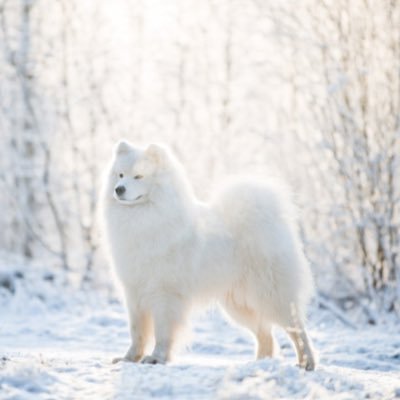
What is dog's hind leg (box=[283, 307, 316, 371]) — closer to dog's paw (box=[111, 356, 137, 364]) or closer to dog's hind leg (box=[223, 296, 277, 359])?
dog's hind leg (box=[223, 296, 277, 359])

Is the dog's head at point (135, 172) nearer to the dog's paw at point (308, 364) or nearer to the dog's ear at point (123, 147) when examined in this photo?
the dog's ear at point (123, 147)

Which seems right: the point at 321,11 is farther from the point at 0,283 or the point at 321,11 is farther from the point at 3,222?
the point at 3,222

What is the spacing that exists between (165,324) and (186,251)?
0.59 m

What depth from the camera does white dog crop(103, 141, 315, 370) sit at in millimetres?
5750

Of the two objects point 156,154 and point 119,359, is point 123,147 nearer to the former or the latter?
point 156,154

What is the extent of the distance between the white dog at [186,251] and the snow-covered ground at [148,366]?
0.38 m

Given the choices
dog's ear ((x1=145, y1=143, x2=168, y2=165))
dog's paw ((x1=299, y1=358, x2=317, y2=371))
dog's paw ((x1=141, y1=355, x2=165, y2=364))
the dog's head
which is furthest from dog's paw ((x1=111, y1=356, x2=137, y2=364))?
dog's ear ((x1=145, y1=143, x2=168, y2=165))

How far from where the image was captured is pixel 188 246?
5.84 meters

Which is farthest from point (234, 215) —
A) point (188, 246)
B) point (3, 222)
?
point (3, 222)

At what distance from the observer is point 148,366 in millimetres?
5094

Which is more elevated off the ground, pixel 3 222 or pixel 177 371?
pixel 177 371

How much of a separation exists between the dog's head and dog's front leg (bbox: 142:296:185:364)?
0.85 metres

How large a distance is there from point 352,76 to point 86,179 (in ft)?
19.8

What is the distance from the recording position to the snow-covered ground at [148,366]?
426 cm
